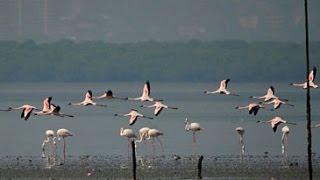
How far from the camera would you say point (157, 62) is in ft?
449

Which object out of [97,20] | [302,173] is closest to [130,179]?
[302,173]

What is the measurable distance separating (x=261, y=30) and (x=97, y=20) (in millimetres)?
33517

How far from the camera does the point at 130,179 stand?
26719 mm

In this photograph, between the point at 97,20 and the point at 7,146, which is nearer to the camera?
the point at 7,146

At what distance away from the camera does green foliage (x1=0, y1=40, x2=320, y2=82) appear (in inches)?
5069

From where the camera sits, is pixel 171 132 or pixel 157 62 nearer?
pixel 171 132

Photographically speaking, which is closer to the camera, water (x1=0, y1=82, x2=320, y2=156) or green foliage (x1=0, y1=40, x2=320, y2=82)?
water (x1=0, y1=82, x2=320, y2=156)

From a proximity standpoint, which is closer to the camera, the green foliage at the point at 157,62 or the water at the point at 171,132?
the water at the point at 171,132

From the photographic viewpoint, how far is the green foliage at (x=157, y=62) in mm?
128750

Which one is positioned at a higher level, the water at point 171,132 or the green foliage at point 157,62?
the green foliage at point 157,62

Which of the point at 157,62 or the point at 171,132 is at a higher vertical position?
the point at 157,62

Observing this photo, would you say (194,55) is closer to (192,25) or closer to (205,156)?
(192,25)

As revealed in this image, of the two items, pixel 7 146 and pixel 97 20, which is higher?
pixel 97 20

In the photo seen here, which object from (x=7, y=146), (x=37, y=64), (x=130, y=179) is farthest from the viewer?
(x=37, y=64)
